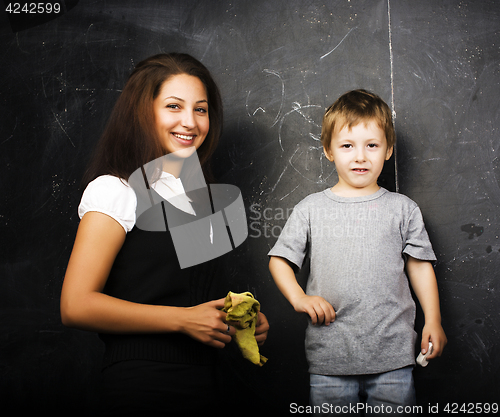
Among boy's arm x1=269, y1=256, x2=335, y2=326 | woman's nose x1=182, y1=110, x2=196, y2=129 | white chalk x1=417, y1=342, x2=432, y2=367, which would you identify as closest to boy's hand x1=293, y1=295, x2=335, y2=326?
boy's arm x1=269, y1=256, x2=335, y2=326

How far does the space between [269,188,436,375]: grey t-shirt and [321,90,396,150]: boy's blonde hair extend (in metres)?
0.18

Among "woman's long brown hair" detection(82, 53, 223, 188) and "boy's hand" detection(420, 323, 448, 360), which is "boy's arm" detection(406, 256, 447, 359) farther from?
"woman's long brown hair" detection(82, 53, 223, 188)

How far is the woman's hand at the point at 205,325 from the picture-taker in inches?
A: 35.1

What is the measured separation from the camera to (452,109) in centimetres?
142

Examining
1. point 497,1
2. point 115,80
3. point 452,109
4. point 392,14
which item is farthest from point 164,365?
point 497,1

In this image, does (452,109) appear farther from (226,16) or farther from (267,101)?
(226,16)

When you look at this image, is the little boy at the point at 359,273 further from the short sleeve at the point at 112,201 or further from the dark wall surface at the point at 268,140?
the short sleeve at the point at 112,201

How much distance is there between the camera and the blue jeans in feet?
3.49

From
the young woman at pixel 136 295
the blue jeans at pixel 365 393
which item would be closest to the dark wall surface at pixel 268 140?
the blue jeans at pixel 365 393

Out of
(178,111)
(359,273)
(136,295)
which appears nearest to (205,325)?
(136,295)

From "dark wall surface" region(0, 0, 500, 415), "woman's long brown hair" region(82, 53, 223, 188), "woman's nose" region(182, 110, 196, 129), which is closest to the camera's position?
"woman's long brown hair" region(82, 53, 223, 188)

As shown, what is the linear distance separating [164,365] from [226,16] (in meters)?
1.22

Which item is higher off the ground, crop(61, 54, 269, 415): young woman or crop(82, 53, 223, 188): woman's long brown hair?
crop(82, 53, 223, 188): woman's long brown hair

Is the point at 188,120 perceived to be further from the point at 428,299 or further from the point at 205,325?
the point at 428,299
